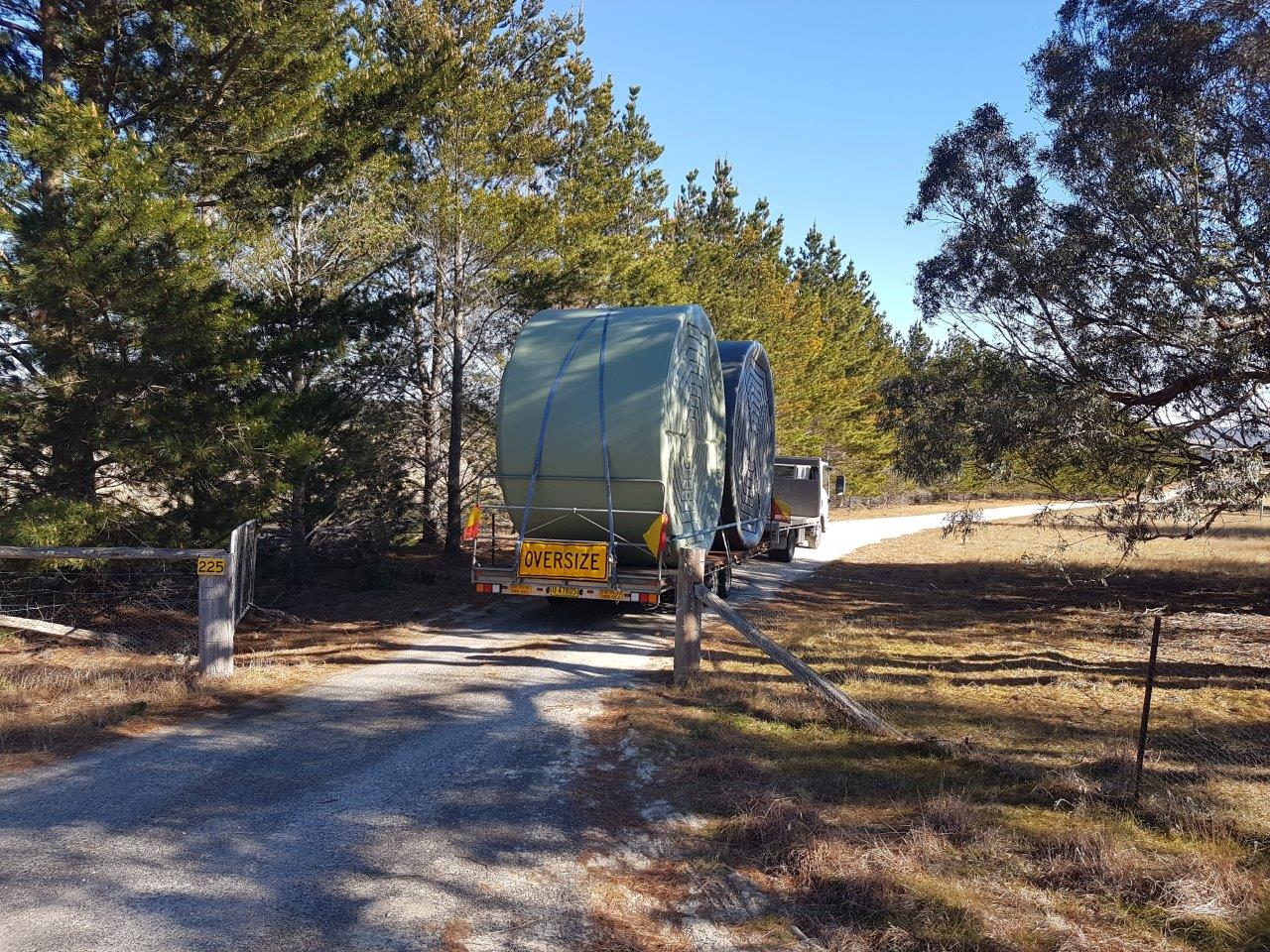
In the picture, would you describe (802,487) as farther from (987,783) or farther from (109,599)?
(987,783)

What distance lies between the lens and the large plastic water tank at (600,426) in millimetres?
10922

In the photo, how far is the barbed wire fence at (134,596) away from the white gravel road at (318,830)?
45.8 inches

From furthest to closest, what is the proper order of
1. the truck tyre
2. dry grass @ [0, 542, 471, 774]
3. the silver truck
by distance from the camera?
the silver truck → the truck tyre → dry grass @ [0, 542, 471, 774]

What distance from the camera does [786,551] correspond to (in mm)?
22250

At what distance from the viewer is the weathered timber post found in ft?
29.0

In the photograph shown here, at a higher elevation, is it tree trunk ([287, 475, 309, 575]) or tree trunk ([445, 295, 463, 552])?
tree trunk ([445, 295, 463, 552])

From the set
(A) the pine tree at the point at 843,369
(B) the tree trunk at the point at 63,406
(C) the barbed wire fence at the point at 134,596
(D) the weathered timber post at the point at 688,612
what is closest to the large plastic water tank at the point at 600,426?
(D) the weathered timber post at the point at 688,612

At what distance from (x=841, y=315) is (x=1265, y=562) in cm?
3309

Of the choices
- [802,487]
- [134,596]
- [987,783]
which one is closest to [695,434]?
[987,783]

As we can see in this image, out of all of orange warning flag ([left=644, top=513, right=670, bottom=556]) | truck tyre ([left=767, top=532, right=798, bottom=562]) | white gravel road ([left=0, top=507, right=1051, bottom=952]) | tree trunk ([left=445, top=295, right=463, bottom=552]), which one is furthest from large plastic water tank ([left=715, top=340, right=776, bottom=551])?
white gravel road ([left=0, top=507, right=1051, bottom=952])

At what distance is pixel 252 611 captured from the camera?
530 inches

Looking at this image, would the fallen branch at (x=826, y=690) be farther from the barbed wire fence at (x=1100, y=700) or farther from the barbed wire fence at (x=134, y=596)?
the barbed wire fence at (x=134, y=596)

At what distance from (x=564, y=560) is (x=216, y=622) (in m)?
3.81

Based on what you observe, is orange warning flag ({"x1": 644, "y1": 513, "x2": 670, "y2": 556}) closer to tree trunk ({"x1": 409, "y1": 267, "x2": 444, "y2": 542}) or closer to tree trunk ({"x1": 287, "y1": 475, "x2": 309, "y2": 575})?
tree trunk ({"x1": 287, "y1": 475, "x2": 309, "y2": 575})
